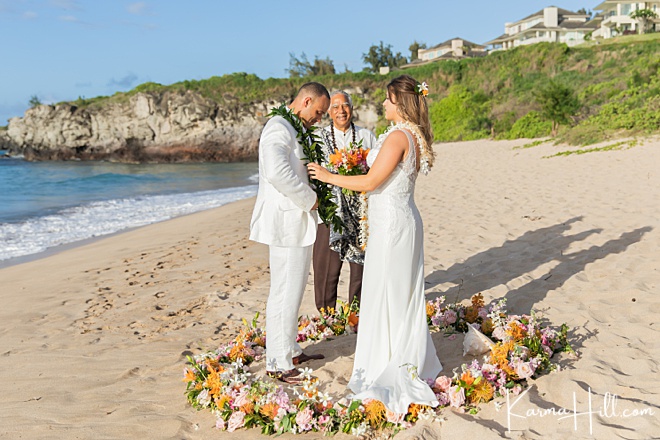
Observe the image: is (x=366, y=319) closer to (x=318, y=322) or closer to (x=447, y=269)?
(x=318, y=322)

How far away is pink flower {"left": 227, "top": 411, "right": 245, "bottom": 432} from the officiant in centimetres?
212

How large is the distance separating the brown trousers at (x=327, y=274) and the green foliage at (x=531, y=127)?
2323cm

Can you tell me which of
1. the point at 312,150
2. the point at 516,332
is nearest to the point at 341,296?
the point at 516,332

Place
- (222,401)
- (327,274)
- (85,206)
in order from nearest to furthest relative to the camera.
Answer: (222,401)
(327,274)
(85,206)

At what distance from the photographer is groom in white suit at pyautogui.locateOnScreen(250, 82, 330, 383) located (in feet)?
12.8

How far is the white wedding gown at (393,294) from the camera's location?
12.3 ft

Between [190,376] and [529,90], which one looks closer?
[190,376]

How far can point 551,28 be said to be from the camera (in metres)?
64.5

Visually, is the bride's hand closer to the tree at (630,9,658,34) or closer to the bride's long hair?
the bride's long hair

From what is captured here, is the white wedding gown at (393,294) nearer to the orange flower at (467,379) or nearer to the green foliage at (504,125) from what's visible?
the orange flower at (467,379)

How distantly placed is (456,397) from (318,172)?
5.76ft

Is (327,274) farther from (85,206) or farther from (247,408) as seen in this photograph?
(85,206)

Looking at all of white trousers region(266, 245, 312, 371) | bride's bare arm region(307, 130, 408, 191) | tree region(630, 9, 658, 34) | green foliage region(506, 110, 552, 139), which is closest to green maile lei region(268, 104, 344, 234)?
white trousers region(266, 245, 312, 371)

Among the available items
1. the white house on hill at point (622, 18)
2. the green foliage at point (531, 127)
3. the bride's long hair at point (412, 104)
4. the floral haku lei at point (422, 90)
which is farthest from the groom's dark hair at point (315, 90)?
the white house on hill at point (622, 18)
